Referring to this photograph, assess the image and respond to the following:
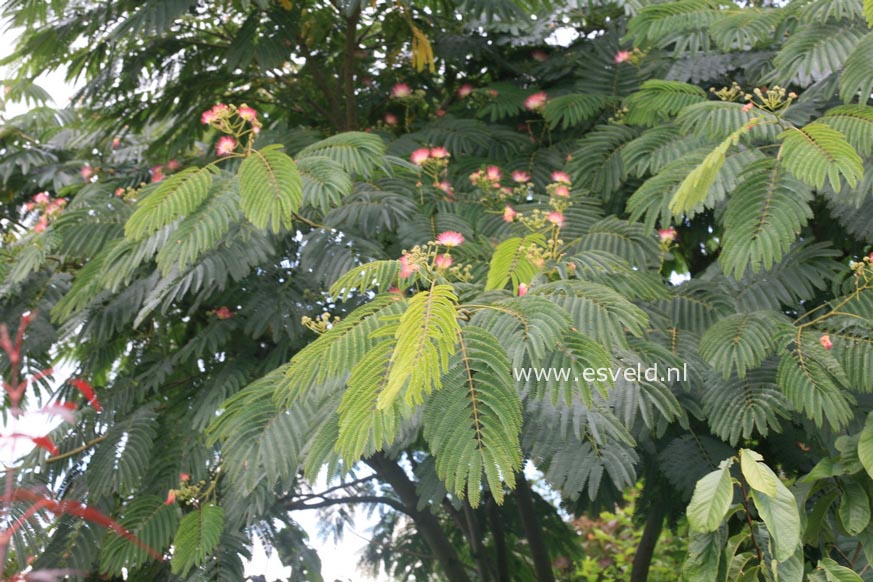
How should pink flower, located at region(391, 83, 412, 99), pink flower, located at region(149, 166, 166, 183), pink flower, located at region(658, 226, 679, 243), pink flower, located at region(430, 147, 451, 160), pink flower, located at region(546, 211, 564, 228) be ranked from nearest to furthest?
1. pink flower, located at region(546, 211, 564, 228)
2. pink flower, located at region(658, 226, 679, 243)
3. pink flower, located at region(430, 147, 451, 160)
4. pink flower, located at region(149, 166, 166, 183)
5. pink flower, located at region(391, 83, 412, 99)

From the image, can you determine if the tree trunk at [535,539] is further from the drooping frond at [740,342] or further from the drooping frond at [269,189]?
the drooping frond at [269,189]

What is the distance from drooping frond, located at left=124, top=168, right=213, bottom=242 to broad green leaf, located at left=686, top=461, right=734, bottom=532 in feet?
5.17

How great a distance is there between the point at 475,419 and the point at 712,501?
793 millimetres

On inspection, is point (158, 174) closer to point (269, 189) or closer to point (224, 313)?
point (224, 313)

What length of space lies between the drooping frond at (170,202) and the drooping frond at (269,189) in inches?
5.2

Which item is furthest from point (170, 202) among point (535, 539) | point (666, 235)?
point (535, 539)

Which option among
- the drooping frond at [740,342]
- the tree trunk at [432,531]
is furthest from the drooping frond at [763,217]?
the tree trunk at [432,531]

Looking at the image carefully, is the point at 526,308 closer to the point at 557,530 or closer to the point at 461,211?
the point at 461,211

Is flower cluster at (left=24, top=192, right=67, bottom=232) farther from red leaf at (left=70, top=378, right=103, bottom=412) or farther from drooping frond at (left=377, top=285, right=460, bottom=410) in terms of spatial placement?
red leaf at (left=70, top=378, right=103, bottom=412)

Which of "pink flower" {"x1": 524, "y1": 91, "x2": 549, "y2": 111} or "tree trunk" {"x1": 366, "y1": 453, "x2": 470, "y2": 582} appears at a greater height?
"pink flower" {"x1": 524, "y1": 91, "x2": 549, "y2": 111}

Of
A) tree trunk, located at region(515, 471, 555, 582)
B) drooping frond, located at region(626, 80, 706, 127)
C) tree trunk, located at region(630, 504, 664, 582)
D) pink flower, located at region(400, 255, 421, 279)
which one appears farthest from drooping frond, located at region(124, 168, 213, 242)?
tree trunk, located at region(630, 504, 664, 582)

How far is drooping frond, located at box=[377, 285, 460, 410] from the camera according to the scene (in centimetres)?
196

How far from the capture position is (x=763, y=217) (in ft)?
9.32

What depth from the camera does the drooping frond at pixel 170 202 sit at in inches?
115
